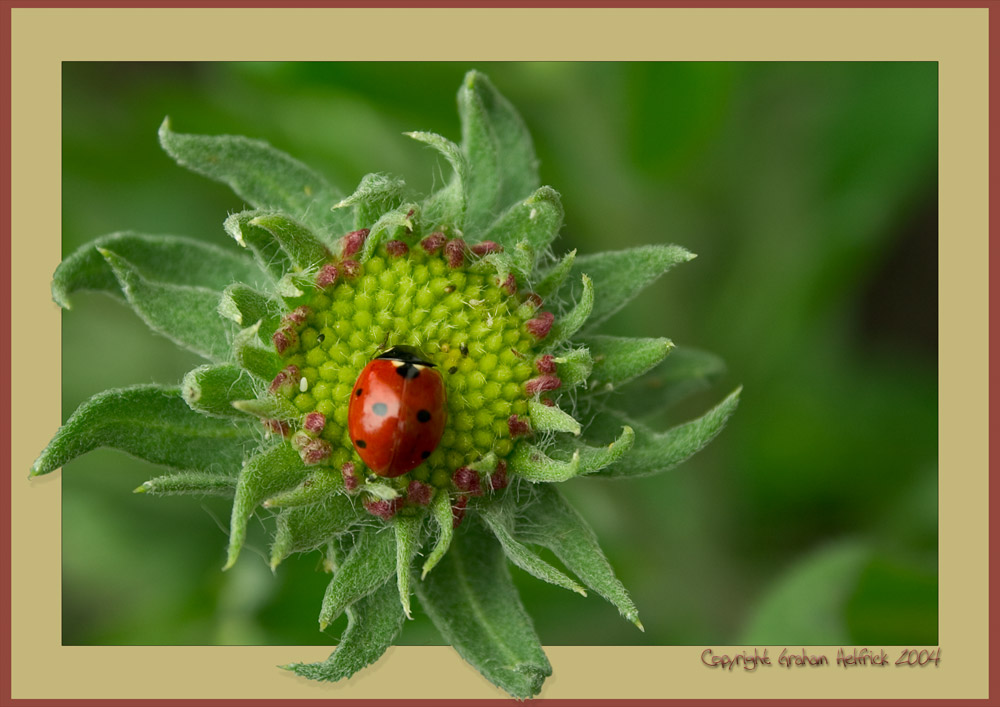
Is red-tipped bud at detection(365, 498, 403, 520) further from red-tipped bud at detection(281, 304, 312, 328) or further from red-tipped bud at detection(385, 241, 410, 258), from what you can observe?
red-tipped bud at detection(385, 241, 410, 258)

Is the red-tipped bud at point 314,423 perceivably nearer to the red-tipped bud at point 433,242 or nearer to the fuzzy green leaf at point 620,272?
the red-tipped bud at point 433,242

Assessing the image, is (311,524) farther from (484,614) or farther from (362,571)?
(484,614)

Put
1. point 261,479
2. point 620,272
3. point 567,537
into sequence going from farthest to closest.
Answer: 1. point 620,272
2. point 567,537
3. point 261,479

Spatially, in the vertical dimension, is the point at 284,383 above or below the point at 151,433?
above

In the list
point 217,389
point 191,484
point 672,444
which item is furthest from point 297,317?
point 672,444

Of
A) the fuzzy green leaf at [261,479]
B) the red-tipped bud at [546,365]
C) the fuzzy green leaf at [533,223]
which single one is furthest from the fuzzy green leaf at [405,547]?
the fuzzy green leaf at [533,223]
